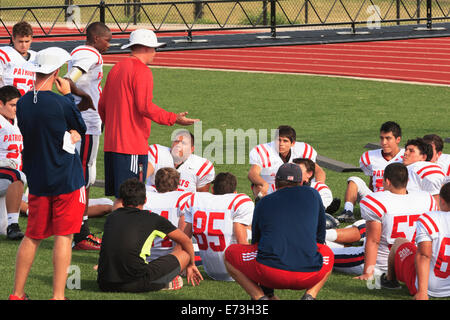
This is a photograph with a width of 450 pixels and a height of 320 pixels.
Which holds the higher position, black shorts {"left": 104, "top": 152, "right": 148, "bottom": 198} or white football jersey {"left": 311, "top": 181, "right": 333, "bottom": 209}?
black shorts {"left": 104, "top": 152, "right": 148, "bottom": 198}

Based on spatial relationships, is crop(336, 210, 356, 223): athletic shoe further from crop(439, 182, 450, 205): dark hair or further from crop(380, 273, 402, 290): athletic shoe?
crop(439, 182, 450, 205): dark hair

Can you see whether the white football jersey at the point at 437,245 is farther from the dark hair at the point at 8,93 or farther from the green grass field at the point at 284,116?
the dark hair at the point at 8,93

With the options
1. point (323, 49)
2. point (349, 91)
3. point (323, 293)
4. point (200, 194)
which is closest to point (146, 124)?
point (200, 194)

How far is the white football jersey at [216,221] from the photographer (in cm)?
818

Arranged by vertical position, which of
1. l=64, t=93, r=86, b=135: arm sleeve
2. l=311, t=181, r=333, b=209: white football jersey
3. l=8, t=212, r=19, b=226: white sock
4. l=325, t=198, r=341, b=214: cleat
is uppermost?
l=64, t=93, r=86, b=135: arm sleeve

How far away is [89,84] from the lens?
973cm

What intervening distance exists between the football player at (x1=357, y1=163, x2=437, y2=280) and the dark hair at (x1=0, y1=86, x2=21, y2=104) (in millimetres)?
4216

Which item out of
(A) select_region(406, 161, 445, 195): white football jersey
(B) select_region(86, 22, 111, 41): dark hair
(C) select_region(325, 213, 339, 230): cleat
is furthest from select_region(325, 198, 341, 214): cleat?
(B) select_region(86, 22, 111, 41): dark hair

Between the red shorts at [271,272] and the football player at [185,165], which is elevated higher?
the football player at [185,165]

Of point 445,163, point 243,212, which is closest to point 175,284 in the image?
point 243,212

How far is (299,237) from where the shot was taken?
7062mm

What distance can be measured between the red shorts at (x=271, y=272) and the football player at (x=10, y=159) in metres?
3.28

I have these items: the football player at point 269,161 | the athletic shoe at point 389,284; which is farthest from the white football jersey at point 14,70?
the athletic shoe at point 389,284

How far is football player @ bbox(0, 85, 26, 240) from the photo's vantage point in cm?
985
